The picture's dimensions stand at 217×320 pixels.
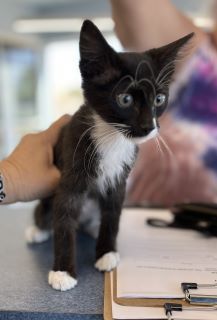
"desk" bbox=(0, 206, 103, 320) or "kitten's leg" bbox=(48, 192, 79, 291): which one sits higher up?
"kitten's leg" bbox=(48, 192, 79, 291)

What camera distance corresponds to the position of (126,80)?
22.7 inches

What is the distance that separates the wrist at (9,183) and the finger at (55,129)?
0.41 ft

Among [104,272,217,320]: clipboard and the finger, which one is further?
the finger

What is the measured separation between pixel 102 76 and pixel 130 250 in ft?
1.14

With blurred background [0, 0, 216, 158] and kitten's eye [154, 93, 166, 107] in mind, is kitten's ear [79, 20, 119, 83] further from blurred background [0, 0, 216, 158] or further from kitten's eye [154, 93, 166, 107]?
blurred background [0, 0, 216, 158]

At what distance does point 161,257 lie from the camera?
0.70 m

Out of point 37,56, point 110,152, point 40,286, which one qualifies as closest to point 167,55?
point 110,152

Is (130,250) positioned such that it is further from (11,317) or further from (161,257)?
(11,317)

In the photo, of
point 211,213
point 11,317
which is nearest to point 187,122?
point 211,213

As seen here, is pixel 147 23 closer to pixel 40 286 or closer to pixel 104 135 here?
pixel 104 135

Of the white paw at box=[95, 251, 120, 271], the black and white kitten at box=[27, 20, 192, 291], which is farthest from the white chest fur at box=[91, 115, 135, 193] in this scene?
the white paw at box=[95, 251, 120, 271]

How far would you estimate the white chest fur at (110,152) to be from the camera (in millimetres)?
662

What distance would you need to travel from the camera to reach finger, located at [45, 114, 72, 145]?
32.0 inches

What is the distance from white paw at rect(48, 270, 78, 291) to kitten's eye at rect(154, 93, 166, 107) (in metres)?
0.31
